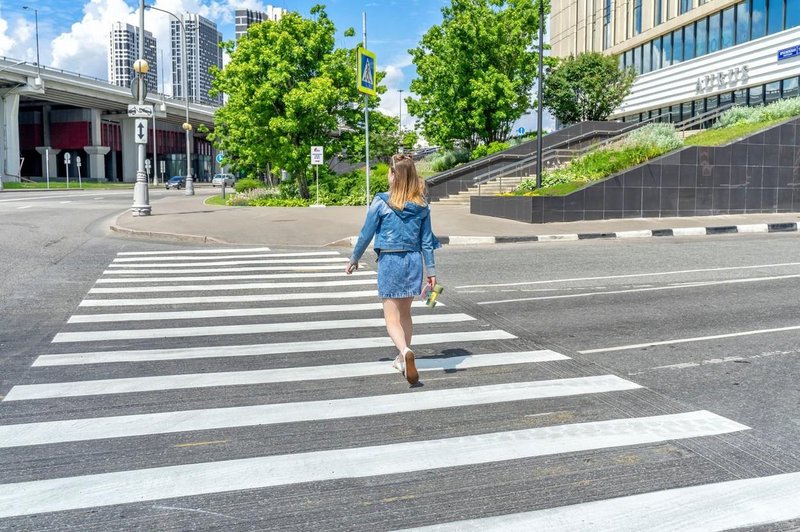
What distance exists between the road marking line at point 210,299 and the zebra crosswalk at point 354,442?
5.90 feet

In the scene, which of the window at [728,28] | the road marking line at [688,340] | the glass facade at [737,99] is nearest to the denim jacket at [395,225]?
the road marking line at [688,340]

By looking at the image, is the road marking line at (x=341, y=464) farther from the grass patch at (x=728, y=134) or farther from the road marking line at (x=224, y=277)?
the grass patch at (x=728, y=134)

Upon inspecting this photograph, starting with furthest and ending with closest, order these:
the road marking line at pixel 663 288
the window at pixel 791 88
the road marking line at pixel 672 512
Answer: the window at pixel 791 88 < the road marking line at pixel 663 288 < the road marking line at pixel 672 512

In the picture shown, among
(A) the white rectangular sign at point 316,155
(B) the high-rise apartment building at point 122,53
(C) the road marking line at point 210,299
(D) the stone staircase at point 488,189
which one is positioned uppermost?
(B) the high-rise apartment building at point 122,53

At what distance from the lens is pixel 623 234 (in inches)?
727

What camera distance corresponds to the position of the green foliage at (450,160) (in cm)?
3875

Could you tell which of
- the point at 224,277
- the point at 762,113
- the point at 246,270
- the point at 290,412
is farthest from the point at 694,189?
the point at 290,412

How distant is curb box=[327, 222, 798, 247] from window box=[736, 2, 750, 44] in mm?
20353

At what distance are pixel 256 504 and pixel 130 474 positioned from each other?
86 cm

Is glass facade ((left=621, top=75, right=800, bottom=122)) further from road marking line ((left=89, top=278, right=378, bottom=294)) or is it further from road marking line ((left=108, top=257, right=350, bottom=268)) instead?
road marking line ((left=89, top=278, right=378, bottom=294))

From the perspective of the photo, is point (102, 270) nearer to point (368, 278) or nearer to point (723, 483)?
point (368, 278)

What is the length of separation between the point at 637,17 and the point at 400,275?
47277 millimetres

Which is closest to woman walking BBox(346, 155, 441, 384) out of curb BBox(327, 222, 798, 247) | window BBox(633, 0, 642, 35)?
curb BBox(327, 222, 798, 247)

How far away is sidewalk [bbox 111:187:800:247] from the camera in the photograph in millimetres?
17672
